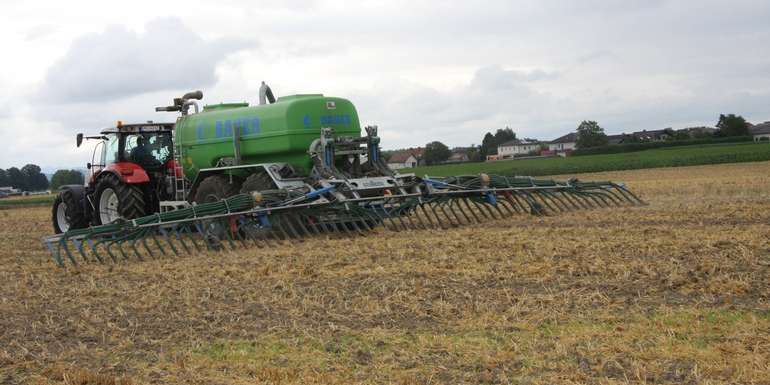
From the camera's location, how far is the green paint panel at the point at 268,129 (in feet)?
43.9

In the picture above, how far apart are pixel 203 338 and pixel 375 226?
6.94 meters

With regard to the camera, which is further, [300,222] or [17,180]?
[17,180]

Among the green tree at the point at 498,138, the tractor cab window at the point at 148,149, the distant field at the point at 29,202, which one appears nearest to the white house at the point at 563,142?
the green tree at the point at 498,138

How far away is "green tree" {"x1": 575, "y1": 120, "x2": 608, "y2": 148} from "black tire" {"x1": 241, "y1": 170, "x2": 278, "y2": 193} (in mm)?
69757

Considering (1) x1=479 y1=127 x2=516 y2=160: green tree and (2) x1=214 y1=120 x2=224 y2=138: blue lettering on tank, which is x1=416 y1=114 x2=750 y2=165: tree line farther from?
(2) x1=214 y1=120 x2=224 y2=138: blue lettering on tank

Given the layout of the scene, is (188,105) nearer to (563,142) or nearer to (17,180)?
(17,180)

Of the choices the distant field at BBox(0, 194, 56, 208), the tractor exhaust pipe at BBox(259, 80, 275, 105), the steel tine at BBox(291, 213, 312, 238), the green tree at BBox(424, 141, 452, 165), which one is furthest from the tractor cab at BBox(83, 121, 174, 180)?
the green tree at BBox(424, 141, 452, 165)

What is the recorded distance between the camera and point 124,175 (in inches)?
581

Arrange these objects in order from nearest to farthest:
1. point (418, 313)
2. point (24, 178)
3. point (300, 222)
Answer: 1. point (418, 313)
2. point (300, 222)
3. point (24, 178)

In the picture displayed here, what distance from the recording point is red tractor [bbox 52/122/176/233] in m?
14.9

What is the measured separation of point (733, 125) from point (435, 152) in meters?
27.3

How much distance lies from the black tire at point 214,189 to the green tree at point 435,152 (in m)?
67.8

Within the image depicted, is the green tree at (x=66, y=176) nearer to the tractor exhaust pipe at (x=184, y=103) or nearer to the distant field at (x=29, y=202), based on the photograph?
the distant field at (x=29, y=202)

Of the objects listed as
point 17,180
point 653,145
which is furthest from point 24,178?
point 653,145
